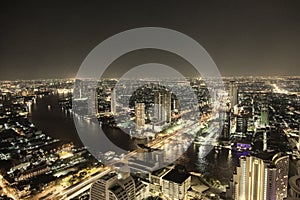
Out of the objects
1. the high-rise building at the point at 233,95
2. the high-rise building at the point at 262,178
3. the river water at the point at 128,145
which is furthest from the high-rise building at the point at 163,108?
the high-rise building at the point at 262,178

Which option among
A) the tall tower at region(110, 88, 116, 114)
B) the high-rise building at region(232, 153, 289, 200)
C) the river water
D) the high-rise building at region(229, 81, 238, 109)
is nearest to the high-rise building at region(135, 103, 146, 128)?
the river water

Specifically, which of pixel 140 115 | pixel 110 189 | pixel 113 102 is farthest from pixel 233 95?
pixel 110 189

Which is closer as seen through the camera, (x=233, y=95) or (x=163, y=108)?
(x=163, y=108)

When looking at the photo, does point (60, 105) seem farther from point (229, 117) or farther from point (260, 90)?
point (260, 90)

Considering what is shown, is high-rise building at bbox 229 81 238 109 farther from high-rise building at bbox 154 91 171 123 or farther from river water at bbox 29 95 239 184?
river water at bbox 29 95 239 184

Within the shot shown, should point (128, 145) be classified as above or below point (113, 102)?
below

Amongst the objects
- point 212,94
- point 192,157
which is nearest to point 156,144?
point 192,157

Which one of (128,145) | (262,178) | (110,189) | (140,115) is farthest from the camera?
(140,115)

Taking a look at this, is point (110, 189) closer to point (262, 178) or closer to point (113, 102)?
Result: point (262, 178)

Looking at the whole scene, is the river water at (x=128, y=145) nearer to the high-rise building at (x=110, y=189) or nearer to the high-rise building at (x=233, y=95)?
the high-rise building at (x=110, y=189)
